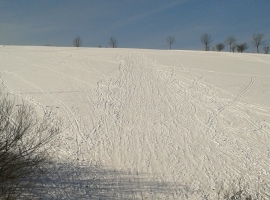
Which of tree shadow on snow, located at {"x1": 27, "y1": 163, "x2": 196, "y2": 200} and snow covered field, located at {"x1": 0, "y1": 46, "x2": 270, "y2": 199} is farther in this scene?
snow covered field, located at {"x1": 0, "y1": 46, "x2": 270, "y2": 199}

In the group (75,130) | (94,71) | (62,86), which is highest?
(94,71)

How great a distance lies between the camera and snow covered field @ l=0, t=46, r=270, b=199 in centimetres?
893

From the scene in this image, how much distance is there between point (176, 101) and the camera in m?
17.6

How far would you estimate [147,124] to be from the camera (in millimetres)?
14367

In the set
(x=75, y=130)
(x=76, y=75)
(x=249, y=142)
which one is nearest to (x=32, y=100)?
(x=75, y=130)

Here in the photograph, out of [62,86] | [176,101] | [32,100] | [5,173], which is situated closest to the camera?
[5,173]

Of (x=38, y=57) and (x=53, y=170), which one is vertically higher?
(x=38, y=57)

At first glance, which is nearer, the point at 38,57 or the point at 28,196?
the point at 28,196

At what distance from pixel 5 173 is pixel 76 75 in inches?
704

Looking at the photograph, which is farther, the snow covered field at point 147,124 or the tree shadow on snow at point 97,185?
the snow covered field at point 147,124

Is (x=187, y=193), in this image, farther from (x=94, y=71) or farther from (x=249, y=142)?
(x=94, y=71)

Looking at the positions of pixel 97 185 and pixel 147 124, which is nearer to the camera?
pixel 97 185

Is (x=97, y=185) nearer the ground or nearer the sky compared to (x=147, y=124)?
nearer the ground

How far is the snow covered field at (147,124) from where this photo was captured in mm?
8930
